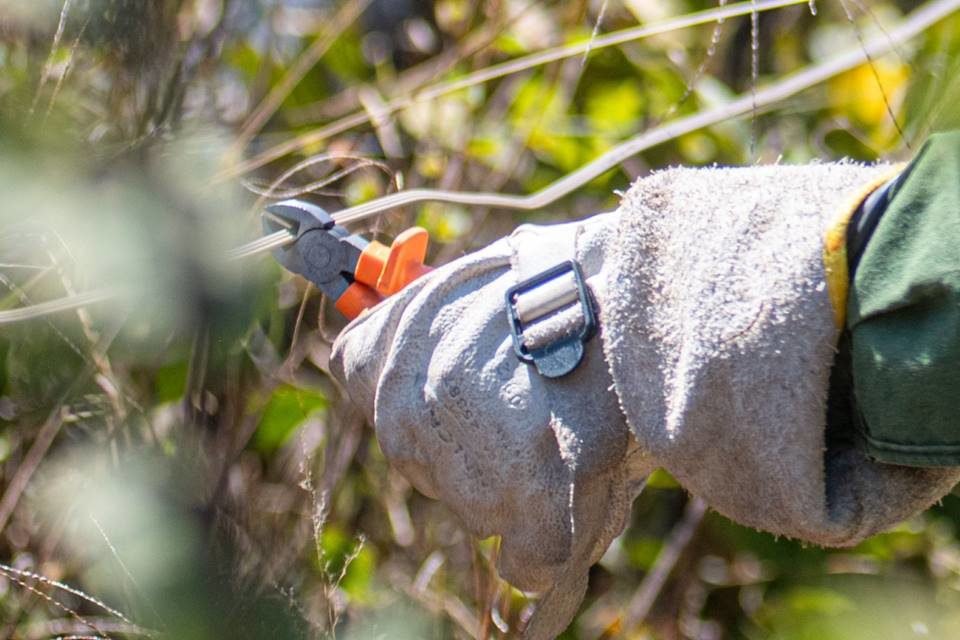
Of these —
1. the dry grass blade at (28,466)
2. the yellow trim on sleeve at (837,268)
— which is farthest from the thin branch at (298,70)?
the yellow trim on sleeve at (837,268)

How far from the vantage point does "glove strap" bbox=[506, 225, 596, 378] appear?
709mm

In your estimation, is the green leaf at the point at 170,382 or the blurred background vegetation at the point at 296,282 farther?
the green leaf at the point at 170,382

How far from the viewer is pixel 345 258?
0.87 meters

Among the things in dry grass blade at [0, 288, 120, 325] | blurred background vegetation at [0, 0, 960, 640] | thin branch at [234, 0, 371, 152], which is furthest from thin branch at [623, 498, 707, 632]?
dry grass blade at [0, 288, 120, 325]

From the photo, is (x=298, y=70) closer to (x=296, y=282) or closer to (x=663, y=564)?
(x=296, y=282)

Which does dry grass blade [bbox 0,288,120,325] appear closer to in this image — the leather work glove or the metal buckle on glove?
the leather work glove

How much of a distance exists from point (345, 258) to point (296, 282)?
26.3 inches

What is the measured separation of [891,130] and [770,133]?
156 millimetres

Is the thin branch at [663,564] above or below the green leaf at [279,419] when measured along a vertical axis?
below

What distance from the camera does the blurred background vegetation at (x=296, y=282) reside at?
97cm

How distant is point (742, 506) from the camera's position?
25.7 inches

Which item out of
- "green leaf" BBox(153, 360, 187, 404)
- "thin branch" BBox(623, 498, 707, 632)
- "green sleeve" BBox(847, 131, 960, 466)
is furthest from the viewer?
"thin branch" BBox(623, 498, 707, 632)

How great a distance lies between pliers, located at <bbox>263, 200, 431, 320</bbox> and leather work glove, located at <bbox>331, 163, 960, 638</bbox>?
4 centimetres

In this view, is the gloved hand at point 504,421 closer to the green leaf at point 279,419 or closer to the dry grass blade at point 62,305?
the dry grass blade at point 62,305
